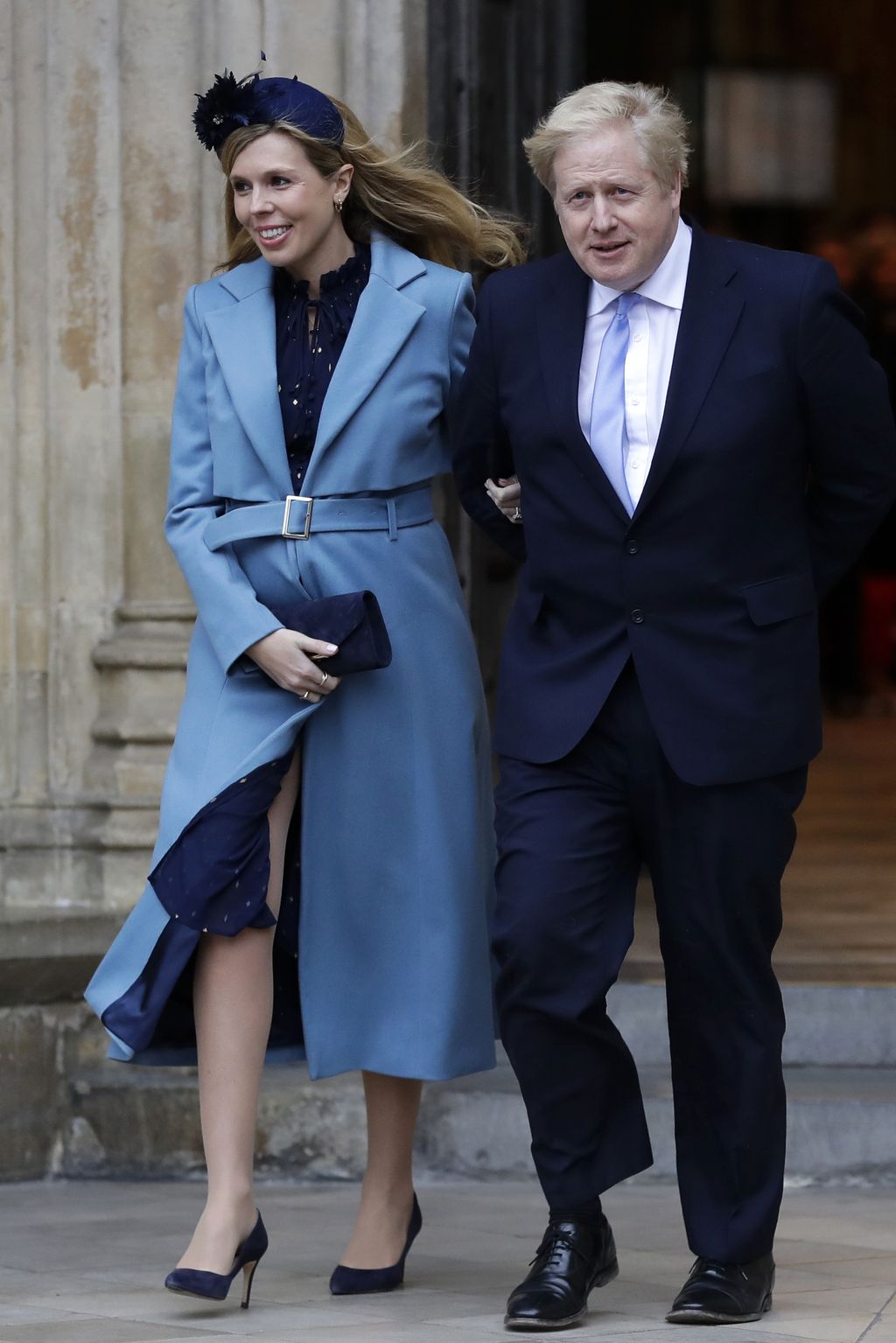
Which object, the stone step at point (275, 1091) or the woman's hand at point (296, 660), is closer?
the woman's hand at point (296, 660)

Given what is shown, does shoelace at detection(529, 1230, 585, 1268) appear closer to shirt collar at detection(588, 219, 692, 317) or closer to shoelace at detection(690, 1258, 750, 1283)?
shoelace at detection(690, 1258, 750, 1283)

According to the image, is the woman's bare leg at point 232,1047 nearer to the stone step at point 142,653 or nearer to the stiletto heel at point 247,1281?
the stiletto heel at point 247,1281

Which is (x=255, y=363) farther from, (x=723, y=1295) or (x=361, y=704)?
(x=723, y=1295)

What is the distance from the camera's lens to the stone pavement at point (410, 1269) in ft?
12.7

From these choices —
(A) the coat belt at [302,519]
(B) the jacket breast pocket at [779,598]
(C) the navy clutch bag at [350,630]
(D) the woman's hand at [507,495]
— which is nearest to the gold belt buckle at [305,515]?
(A) the coat belt at [302,519]

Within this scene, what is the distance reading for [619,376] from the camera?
12.9 feet

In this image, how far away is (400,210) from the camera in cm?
438

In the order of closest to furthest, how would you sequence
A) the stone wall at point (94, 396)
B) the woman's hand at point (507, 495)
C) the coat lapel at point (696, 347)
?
the coat lapel at point (696, 347)
the woman's hand at point (507, 495)
the stone wall at point (94, 396)

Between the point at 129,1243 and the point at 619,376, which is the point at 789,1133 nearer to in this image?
the point at 129,1243

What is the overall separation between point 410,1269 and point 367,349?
163cm

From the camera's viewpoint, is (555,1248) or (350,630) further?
(350,630)

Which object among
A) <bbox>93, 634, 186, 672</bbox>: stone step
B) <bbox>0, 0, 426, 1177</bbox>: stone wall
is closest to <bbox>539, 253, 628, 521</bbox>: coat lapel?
<bbox>0, 0, 426, 1177</bbox>: stone wall

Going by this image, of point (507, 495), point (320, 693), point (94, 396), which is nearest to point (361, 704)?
point (320, 693)

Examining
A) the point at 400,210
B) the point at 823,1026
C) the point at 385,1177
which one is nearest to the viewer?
the point at 385,1177
